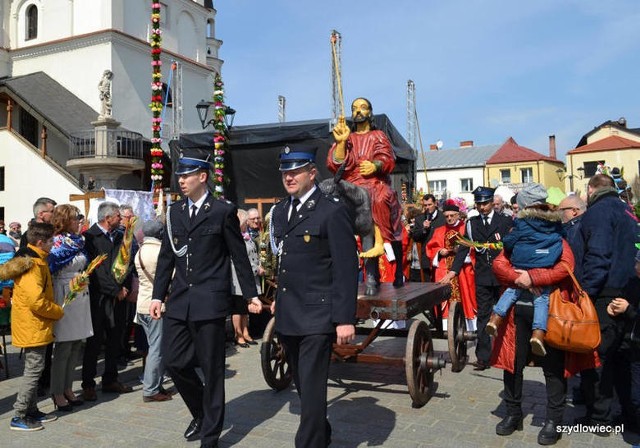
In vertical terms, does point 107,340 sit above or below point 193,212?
below

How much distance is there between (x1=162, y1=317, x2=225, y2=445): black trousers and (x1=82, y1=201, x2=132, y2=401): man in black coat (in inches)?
74.7

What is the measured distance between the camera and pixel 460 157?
61438 mm

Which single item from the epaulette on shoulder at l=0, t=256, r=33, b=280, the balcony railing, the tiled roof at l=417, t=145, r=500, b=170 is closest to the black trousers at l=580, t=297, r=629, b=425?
the epaulette on shoulder at l=0, t=256, r=33, b=280

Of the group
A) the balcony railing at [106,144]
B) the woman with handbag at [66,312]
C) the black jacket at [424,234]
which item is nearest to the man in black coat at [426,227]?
the black jacket at [424,234]

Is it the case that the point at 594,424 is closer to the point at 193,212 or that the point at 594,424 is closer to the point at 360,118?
the point at 193,212

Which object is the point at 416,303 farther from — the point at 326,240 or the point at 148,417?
the point at 148,417

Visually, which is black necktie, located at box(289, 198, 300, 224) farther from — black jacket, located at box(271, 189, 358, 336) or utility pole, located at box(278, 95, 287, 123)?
utility pole, located at box(278, 95, 287, 123)

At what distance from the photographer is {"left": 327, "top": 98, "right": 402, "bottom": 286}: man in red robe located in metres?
6.36

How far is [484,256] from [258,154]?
8719mm

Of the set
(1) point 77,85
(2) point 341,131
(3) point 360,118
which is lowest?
(2) point 341,131

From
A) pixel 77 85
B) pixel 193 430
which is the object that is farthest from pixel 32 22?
pixel 193 430

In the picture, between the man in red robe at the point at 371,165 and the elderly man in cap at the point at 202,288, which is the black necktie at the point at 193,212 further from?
the man in red robe at the point at 371,165

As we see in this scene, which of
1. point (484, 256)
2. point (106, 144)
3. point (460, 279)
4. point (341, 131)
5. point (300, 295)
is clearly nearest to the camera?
point (300, 295)

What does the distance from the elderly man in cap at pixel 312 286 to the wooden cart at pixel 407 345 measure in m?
1.32
